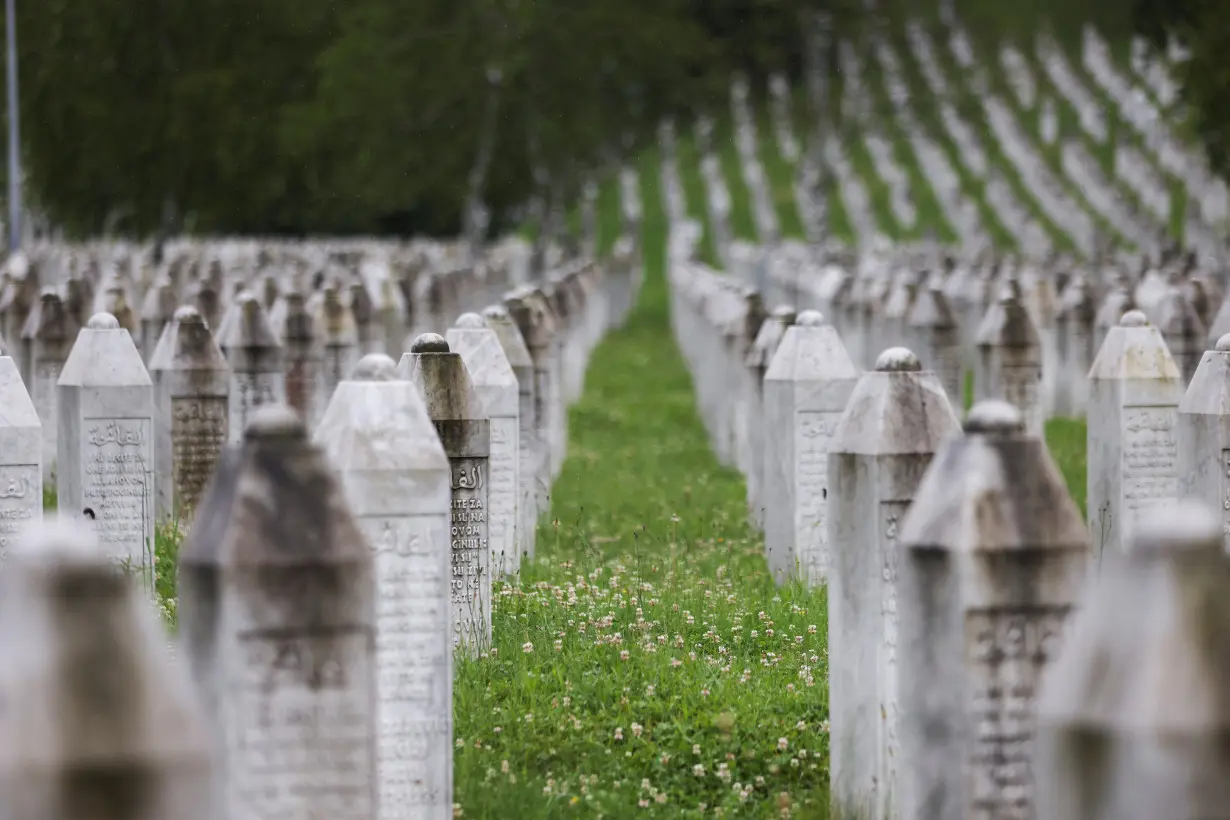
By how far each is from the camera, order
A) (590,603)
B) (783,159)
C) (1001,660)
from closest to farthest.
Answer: (1001,660) → (590,603) → (783,159)

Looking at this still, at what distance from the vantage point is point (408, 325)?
2519 cm

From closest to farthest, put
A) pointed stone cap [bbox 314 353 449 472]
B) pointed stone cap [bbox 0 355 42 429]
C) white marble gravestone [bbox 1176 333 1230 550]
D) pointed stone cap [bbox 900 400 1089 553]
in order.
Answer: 1. pointed stone cap [bbox 900 400 1089 553]
2. pointed stone cap [bbox 314 353 449 472]
3. pointed stone cap [bbox 0 355 42 429]
4. white marble gravestone [bbox 1176 333 1230 550]

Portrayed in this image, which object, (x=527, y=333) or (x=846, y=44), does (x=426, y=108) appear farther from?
(x=846, y=44)

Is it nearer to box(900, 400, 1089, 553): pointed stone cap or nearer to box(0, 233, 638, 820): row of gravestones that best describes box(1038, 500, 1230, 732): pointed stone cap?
box(900, 400, 1089, 553): pointed stone cap

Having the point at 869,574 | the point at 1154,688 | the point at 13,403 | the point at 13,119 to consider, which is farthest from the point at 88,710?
the point at 13,119

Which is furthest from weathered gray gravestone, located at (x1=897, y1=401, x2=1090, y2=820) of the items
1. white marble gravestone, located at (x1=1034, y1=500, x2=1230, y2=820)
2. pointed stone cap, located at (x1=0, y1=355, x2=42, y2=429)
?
pointed stone cap, located at (x1=0, y1=355, x2=42, y2=429)

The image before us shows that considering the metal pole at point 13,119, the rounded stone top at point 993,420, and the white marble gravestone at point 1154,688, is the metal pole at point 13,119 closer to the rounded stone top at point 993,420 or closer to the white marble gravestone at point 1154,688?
the rounded stone top at point 993,420

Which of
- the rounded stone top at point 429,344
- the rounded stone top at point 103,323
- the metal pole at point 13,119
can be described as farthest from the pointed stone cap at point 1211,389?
the metal pole at point 13,119

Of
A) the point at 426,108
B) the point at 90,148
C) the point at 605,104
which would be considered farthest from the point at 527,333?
the point at 605,104

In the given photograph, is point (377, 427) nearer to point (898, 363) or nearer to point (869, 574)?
point (869, 574)

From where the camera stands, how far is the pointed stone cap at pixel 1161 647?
208 inches

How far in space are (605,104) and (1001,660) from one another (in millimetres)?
57012

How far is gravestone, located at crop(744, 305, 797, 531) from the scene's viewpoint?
16.5 metres

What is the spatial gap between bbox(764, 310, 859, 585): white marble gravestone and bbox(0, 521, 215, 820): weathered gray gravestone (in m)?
8.57
